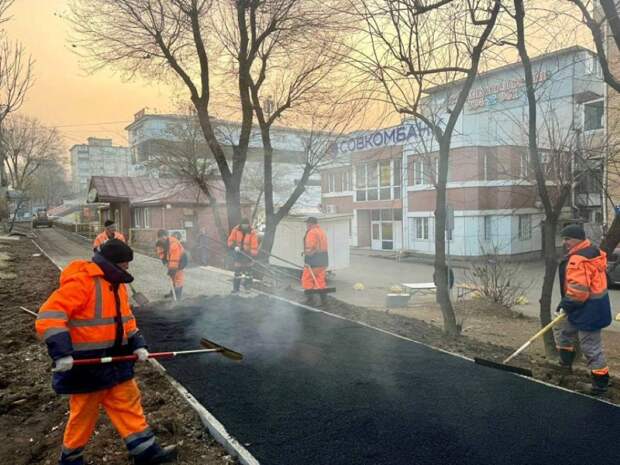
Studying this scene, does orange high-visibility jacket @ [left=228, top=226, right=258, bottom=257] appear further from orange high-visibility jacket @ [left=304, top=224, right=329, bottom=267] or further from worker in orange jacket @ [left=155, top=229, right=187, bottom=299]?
orange high-visibility jacket @ [left=304, top=224, right=329, bottom=267]

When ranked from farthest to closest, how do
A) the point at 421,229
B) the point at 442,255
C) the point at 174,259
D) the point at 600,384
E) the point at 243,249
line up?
the point at 421,229 < the point at 243,249 < the point at 174,259 < the point at 442,255 < the point at 600,384

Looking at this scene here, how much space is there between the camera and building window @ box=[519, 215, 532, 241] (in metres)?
24.6

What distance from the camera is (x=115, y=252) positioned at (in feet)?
10.7

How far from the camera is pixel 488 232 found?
2355cm

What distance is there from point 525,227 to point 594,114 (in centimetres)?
675

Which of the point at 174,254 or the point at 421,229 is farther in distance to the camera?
the point at 421,229

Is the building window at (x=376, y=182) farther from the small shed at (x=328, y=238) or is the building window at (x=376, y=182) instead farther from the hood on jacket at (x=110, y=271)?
the hood on jacket at (x=110, y=271)

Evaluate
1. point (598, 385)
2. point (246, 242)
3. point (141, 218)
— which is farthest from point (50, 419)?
point (141, 218)

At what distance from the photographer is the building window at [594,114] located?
19234mm

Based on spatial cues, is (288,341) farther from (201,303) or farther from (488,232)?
(488,232)

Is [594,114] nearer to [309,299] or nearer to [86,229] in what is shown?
[309,299]

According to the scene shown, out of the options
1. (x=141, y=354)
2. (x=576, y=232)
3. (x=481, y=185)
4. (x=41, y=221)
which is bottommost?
(x=141, y=354)

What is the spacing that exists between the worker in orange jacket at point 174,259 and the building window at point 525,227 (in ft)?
65.2

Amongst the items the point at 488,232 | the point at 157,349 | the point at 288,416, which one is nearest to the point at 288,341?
the point at 157,349
